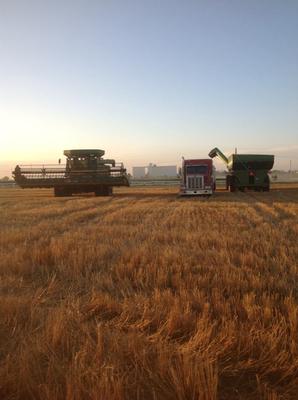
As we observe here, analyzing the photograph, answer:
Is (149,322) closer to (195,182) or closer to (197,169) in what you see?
(195,182)

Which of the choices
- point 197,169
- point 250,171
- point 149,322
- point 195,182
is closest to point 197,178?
point 195,182

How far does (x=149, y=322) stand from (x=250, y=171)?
30.6m

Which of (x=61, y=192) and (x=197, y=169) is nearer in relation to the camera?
(x=197, y=169)

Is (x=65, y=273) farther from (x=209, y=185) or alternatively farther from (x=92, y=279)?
(x=209, y=185)

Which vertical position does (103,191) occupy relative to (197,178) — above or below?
below

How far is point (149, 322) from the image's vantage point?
4.23m

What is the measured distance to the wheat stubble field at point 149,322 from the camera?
3.13 m

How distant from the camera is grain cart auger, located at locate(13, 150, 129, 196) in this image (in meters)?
29.3

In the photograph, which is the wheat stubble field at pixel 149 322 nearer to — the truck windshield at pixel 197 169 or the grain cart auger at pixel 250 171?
the truck windshield at pixel 197 169

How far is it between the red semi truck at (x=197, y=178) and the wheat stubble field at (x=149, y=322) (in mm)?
20117

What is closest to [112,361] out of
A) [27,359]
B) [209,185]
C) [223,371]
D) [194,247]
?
[27,359]

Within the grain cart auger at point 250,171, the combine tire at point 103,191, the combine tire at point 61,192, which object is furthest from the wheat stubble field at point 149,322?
the grain cart auger at point 250,171

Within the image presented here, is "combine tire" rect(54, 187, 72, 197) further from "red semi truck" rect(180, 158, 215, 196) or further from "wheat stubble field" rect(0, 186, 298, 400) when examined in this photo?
"wheat stubble field" rect(0, 186, 298, 400)

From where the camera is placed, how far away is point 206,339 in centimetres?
373
